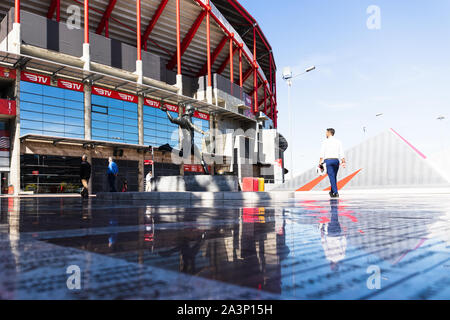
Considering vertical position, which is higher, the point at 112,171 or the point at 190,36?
the point at 190,36

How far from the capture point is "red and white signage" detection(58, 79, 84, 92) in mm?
24244

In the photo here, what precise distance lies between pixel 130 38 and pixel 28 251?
1372 inches

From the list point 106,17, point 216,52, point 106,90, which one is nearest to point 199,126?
point 216,52

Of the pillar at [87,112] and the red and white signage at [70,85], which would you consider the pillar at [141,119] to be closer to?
the pillar at [87,112]

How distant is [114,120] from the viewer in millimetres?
27281

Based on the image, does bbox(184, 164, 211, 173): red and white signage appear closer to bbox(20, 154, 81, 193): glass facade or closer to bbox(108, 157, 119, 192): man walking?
bbox(20, 154, 81, 193): glass facade

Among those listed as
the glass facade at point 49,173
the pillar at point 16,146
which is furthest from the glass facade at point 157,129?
the pillar at point 16,146

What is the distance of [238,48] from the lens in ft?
130

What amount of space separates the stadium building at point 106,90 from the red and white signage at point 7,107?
0.19 feet

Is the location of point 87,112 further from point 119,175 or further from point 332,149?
point 332,149

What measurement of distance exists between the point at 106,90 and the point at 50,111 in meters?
4.78

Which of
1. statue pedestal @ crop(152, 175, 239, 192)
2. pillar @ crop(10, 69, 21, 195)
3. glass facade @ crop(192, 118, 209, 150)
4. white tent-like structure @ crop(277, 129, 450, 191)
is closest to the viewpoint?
statue pedestal @ crop(152, 175, 239, 192)

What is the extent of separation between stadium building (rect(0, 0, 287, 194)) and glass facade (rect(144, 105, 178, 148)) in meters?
0.09

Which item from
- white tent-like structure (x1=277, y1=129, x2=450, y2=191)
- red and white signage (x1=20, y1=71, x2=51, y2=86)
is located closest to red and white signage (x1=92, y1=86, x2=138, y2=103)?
red and white signage (x1=20, y1=71, x2=51, y2=86)
